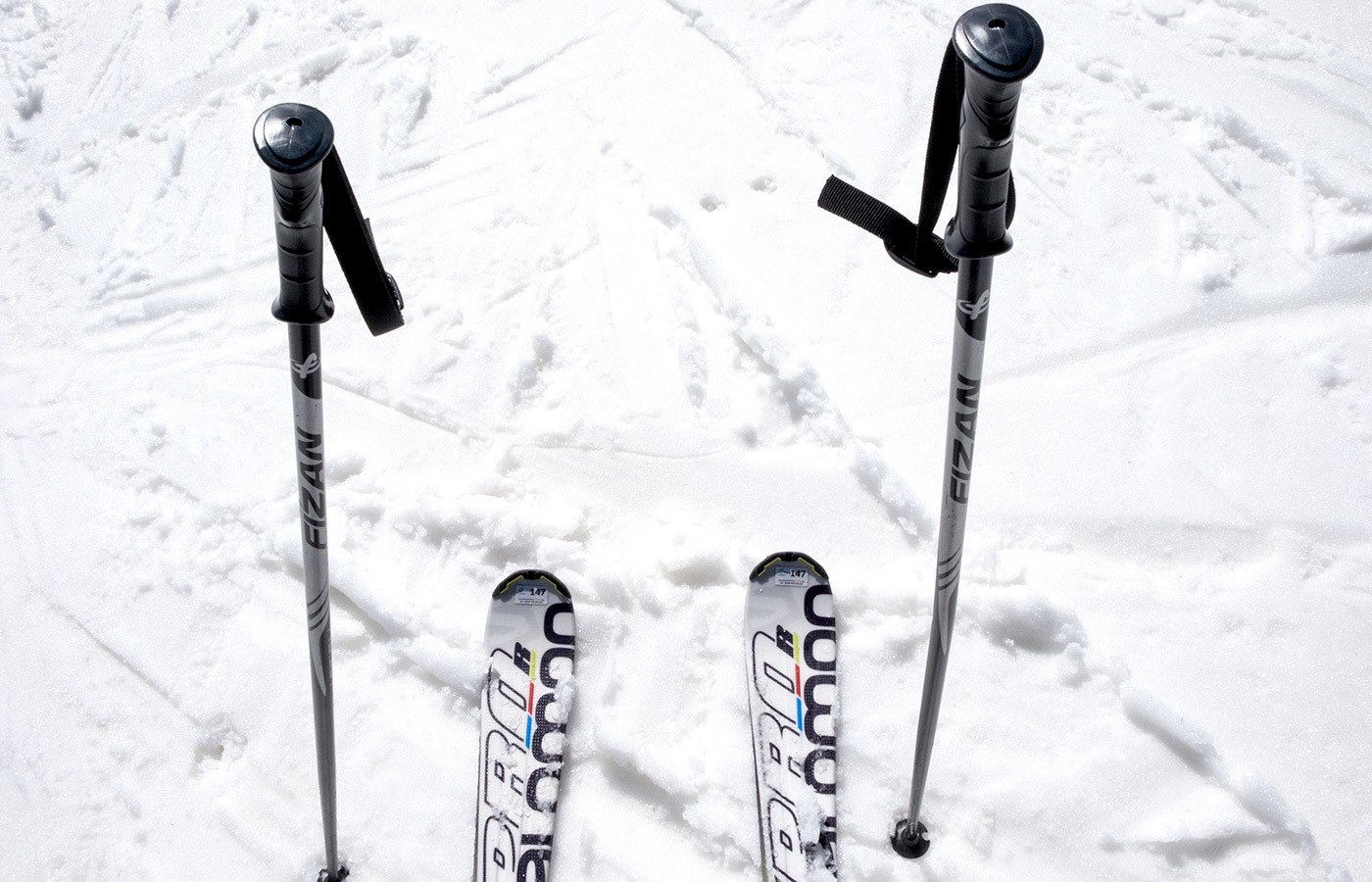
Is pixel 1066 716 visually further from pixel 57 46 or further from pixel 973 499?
pixel 57 46

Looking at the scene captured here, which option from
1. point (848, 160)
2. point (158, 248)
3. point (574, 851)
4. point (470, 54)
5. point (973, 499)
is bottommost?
point (574, 851)

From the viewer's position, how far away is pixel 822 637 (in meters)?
2.37

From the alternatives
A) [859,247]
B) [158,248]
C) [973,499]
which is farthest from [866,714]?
[158,248]

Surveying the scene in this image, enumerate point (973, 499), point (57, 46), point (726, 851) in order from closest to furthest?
point (726, 851) → point (973, 499) → point (57, 46)

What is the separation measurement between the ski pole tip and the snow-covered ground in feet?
0.09

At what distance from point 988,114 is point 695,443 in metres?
1.62

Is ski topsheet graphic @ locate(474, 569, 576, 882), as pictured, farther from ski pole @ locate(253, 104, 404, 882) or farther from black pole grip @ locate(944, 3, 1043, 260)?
black pole grip @ locate(944, 3, 1043, 260)

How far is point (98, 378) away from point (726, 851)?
2418 mm

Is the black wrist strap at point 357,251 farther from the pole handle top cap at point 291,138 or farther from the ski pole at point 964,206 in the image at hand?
the ski pole at point 964,206

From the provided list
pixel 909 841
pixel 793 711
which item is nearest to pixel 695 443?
pixel 793 711

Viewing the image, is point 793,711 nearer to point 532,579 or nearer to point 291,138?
point 532,579

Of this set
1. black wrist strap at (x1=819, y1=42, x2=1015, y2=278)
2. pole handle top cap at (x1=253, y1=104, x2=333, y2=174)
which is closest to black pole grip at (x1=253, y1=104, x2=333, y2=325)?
pole handle top cap at (x1=253, y1=104, x2=333, y2=174)

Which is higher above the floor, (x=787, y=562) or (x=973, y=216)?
(x=973, y=216)

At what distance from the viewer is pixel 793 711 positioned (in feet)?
7.46
